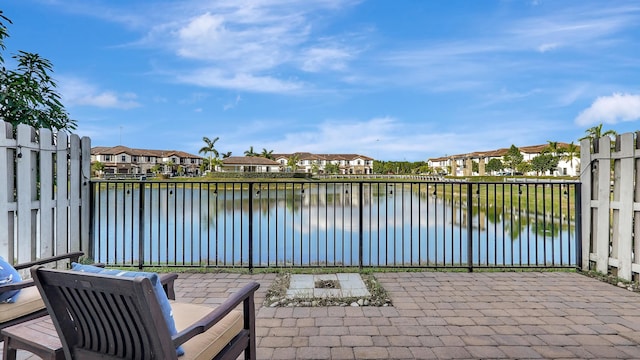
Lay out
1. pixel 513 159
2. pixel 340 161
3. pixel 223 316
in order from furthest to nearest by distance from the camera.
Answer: pixel 340 161, pixel 513 159, pixel 223 316

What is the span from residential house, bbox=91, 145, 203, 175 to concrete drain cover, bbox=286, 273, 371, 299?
196 ft

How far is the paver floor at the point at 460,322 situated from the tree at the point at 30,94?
2.85 metres

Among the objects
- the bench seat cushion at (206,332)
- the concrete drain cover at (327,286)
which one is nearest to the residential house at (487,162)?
the concrete drain cover at (327,286)

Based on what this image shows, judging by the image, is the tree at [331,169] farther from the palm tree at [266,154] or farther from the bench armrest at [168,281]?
the bench armrest at [168,281]

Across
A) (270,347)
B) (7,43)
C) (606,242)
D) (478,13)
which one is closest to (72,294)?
(270,347)

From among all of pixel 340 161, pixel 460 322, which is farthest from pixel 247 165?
pixel 460 322

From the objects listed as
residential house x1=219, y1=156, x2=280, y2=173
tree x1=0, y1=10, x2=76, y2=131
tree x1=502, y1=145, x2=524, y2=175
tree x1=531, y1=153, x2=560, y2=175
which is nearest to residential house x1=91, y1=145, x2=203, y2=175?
residential house x1=219, y1=156, x2=280, y2=173

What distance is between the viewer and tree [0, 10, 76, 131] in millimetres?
3969

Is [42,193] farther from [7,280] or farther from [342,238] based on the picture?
[342,238]

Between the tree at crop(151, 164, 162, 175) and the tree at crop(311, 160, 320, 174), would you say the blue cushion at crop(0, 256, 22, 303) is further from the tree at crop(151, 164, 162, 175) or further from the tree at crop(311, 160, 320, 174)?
the tree at crop(311, 160, 320, 174)

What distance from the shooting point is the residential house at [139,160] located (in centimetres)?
5994

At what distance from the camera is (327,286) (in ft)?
11.6

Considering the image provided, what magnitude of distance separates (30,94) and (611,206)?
23.3ft

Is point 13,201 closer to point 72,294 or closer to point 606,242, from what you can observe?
point 72,294
